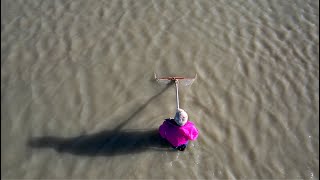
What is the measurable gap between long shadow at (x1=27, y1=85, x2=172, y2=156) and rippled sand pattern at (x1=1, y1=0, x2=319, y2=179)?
0.02 meters

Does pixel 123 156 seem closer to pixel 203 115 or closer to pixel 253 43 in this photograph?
pixel 203 115

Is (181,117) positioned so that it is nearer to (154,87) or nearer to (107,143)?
(107,143)

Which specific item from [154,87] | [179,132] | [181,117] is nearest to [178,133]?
[179,132]

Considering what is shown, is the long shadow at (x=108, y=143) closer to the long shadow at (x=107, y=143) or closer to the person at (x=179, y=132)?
the long shadow at (x=107, y=143)

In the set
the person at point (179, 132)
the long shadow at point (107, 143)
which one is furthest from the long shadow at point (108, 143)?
the person at point (179, 132)

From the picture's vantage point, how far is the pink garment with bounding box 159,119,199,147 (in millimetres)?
4777

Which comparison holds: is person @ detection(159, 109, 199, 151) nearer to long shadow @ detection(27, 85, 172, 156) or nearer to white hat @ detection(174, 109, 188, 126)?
white hat @ detection(174, 109, 188, 126)

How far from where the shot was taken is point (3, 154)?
203 inches

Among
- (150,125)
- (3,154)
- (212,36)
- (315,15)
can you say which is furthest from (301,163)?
(3,154)

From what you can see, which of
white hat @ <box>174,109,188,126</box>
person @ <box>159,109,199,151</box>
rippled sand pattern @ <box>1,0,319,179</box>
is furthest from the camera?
→ rippled sand pattern @ <box>1,0,319,179</box>

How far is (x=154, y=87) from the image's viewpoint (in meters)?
5.96

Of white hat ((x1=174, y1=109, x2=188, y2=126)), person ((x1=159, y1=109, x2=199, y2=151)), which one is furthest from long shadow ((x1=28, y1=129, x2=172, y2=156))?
white hat ((x1=174, y1=109, x2=188, y2=126))

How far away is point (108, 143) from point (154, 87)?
4.33ft

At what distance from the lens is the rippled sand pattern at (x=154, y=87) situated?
507 centimetres
